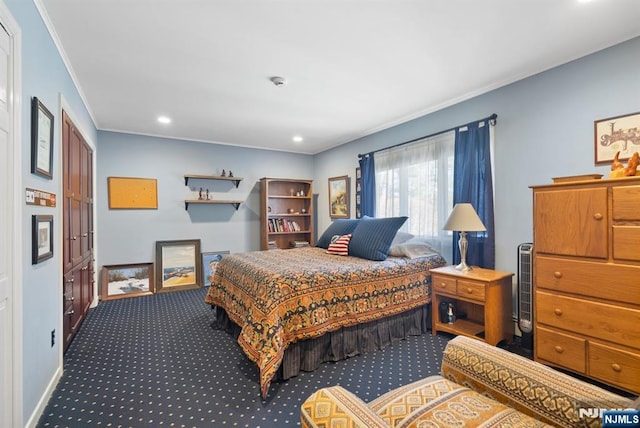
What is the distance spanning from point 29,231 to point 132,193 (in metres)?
3.18

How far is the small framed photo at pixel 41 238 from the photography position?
5.69 ft

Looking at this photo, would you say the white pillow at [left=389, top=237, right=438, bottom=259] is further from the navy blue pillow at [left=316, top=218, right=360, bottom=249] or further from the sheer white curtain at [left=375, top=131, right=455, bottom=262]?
the navy blue pillow at [left=316, top=218, right=360, bottom=249]

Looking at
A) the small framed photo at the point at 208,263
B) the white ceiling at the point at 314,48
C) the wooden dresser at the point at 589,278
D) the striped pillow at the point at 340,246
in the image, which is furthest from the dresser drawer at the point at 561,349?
the small framed photo at the point at 208,263

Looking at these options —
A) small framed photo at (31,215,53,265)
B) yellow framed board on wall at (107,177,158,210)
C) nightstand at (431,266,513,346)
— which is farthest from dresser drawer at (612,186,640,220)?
yellow framed board on wall at (107,177,158,210)

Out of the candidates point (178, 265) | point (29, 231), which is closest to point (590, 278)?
point (29, 231)

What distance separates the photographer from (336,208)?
5.42 m

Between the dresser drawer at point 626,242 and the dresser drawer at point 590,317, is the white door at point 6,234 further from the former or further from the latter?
the dresser drawer at point 626,242

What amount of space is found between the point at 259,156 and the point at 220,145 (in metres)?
0.73

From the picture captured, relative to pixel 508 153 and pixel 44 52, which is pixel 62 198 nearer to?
pixel 44 52

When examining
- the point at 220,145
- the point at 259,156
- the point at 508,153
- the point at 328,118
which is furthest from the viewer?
the point at 259,156

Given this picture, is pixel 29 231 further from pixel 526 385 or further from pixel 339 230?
pixel 339 230

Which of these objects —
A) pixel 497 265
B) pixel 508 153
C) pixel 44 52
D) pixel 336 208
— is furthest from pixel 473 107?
pixel 44 52

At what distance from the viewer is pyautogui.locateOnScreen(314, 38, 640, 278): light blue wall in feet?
7.43

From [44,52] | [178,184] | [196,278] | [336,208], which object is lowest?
[196,278]
